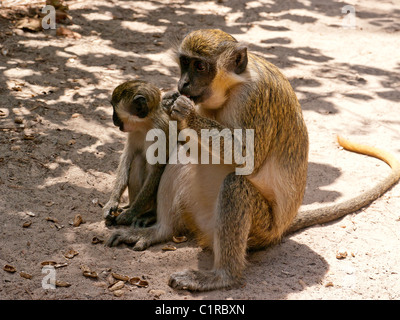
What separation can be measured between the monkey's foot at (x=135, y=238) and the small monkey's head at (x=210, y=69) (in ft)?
4.75

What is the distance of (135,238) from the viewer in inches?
210

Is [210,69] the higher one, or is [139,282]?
[210,69]

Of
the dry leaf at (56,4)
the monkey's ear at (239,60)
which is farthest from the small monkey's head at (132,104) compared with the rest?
the dry leaf at (56,4)

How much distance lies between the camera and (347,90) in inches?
354

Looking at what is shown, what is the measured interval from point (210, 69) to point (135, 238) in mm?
1755

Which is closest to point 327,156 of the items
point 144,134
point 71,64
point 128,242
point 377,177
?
point 377,177

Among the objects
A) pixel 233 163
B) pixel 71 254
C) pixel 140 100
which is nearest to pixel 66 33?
pixel 140 100

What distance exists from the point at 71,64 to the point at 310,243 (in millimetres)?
5155

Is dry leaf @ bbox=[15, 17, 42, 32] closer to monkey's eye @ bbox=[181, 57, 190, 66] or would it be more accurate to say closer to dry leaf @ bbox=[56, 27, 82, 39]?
dry leaf @ bbox=[56, 27, 82, 39]

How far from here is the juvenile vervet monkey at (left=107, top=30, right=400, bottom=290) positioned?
462 centimetres

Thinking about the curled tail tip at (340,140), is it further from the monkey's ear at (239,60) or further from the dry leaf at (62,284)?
the dry leaf at (62,284)

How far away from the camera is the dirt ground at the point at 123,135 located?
16.1ft

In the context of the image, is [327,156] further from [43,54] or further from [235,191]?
[43,54]

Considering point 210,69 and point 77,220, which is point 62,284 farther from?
point 210,69
